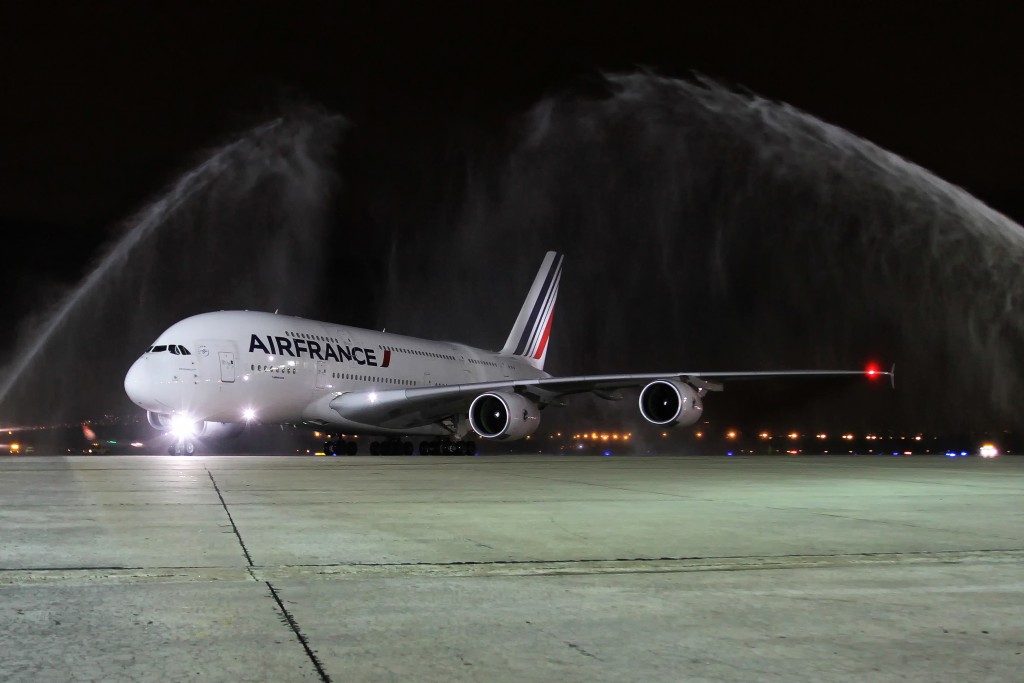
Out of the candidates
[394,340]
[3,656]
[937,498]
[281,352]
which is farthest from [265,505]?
[394,340]

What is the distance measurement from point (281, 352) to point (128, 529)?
22726mm

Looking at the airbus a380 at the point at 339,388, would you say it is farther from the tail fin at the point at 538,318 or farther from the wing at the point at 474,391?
the tail fin at the point at 538,318

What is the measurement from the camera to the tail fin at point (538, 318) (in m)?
49.2

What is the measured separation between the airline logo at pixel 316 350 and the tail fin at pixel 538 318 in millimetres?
13616

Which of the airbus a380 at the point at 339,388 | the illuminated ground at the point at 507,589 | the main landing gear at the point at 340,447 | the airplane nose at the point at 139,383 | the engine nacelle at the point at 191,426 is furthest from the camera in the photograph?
the main landing gear at the point at 340,447

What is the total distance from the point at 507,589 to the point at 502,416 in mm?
25781

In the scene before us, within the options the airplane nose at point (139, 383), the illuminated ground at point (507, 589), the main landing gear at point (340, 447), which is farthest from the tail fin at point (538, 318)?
the illuminated ground at point (507, 589)

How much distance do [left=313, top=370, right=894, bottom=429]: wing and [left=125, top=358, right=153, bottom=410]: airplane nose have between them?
6030 millimetres

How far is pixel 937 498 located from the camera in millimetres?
13141

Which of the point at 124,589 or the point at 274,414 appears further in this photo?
the point at 274,414

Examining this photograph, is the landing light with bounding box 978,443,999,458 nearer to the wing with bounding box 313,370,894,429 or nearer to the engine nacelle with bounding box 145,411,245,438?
the wing with bounding box 313,370,894,429

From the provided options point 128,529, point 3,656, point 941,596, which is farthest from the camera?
point 128,529

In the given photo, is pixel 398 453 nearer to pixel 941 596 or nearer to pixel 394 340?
pixel 394 340

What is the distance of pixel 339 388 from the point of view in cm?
3334
